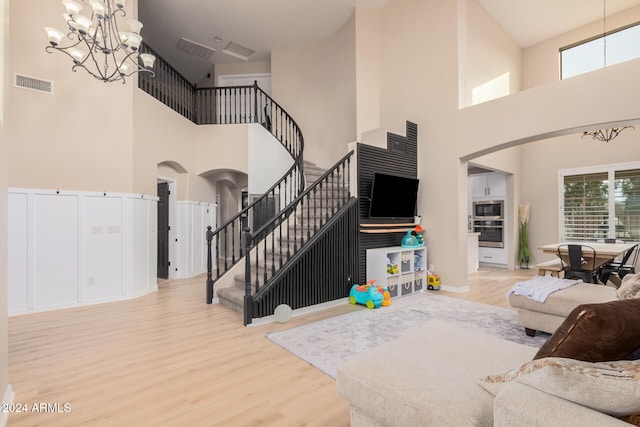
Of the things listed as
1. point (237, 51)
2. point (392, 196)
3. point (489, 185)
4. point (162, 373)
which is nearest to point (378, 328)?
point (162, 373)

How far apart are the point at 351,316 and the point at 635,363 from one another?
3306 millimetres

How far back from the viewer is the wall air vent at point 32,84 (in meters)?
4.34

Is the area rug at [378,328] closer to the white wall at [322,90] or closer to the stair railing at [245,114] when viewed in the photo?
the stair railing at [245,114]

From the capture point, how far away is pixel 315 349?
3.11 metres

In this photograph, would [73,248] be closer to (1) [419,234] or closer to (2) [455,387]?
(2) [455,387]

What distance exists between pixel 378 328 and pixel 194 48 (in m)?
8.54

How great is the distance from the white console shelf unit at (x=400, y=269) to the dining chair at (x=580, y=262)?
2.09 meters

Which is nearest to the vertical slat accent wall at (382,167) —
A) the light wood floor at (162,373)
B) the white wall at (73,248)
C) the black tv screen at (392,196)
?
the black tv screen at (392,196)

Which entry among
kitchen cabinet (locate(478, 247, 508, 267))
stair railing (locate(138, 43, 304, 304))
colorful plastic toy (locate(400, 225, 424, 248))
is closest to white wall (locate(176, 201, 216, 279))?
stair railing (locate(138, 43, 304, 304))

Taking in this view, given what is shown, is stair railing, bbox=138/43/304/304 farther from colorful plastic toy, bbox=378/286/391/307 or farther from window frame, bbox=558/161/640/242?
window frame, bbox=558/161/640/242

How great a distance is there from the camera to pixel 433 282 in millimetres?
5730

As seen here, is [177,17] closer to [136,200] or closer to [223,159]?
[223,159]

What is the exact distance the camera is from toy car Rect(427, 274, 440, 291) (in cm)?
573

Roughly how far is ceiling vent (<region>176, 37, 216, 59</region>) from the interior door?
386cm
